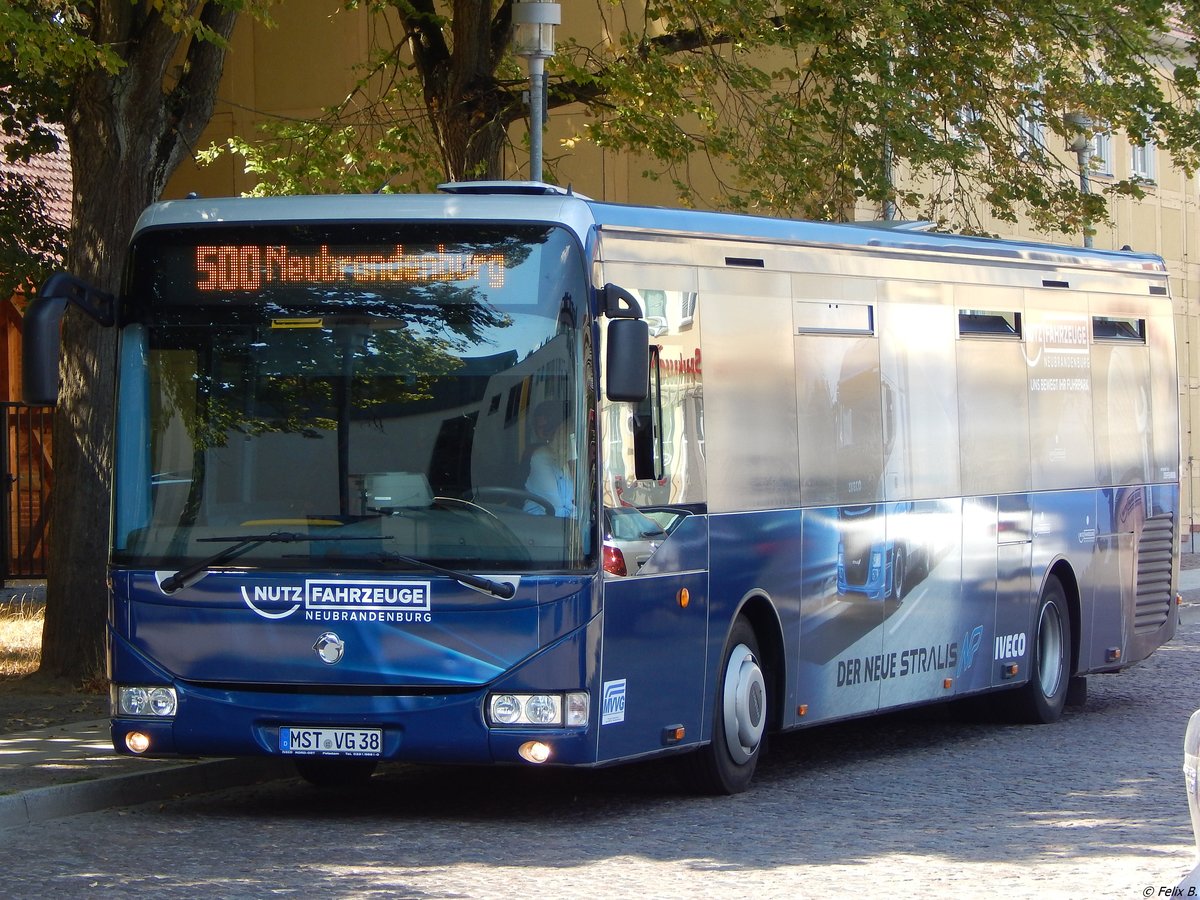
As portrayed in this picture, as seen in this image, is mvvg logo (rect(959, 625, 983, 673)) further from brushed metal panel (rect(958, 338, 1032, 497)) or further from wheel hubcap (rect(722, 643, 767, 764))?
wheel hubcap (rect(722, 643, 767, 764))

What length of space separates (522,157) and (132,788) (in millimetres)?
17673

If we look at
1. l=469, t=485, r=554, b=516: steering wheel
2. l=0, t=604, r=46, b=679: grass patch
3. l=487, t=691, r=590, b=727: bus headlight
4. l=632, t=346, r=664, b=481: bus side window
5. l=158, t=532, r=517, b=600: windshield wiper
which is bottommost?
l=0, t=604, r=46, b=679: grass patch

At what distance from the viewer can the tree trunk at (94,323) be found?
568 inches

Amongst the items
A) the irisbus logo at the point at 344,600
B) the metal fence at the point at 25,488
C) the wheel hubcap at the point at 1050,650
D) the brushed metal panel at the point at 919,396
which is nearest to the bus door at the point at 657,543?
the irisbus logo at the point at 344,600

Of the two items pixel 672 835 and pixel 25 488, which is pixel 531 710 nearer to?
pixel 672 835

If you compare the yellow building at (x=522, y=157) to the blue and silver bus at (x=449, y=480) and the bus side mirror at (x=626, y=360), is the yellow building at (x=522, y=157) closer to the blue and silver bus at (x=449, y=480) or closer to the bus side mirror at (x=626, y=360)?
the blue and silver bus at (x=449, y=480)

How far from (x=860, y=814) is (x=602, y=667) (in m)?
1.49

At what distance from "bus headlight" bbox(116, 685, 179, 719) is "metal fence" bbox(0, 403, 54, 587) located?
13585 millimetres

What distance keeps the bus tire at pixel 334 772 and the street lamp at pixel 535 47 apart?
17.8 feet

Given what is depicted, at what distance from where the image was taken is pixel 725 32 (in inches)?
677

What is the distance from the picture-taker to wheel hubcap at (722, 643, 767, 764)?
10.3m

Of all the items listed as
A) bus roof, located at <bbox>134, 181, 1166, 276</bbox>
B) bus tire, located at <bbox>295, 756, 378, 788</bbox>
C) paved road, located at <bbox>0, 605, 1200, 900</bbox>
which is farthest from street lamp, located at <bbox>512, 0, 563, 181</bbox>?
bus tire, located at <bbox>295, 756, 378, 788</bbox>

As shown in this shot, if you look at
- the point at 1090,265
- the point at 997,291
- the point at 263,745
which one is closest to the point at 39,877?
the point at 263,745

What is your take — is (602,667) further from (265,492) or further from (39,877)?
(39,877)
